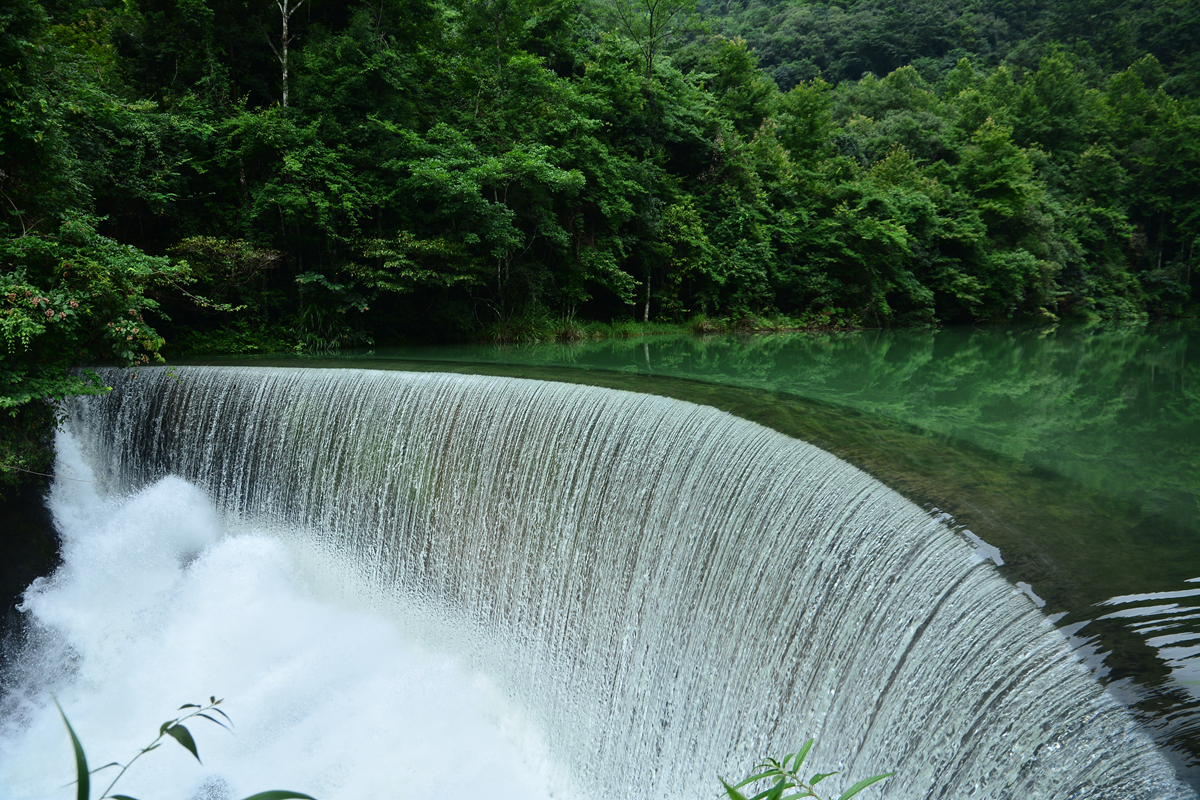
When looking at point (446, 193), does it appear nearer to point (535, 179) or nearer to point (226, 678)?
point (535, 179)

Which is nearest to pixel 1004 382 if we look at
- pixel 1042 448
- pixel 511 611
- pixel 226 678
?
pixel 1042 448

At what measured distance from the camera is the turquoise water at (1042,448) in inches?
99.3

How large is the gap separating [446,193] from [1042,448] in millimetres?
8717

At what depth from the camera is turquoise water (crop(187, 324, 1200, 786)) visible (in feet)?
8.27

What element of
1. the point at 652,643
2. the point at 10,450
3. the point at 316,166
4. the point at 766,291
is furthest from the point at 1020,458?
the point at 766,291

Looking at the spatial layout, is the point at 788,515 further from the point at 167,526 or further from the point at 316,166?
the point at 316,166

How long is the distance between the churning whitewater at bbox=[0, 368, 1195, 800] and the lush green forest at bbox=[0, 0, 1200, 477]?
142cm

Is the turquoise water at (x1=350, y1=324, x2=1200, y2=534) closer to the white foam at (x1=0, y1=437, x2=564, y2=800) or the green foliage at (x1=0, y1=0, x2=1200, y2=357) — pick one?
the green foliage at (x1=0, y1=0, x2=1200, y2=357)

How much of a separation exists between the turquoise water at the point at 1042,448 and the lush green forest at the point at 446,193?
2.06 m

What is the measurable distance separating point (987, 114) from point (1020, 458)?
82.9 ft

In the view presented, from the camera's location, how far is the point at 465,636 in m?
5.61

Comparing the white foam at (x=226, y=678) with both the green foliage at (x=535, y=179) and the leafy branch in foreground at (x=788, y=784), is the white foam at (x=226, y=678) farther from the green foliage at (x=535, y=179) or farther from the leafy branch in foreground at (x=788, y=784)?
the leafy branch in foreground at (x=788, y=784)

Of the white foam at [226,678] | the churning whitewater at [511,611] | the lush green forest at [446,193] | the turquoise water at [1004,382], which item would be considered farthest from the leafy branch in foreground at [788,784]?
the lush green forest at [446,193]

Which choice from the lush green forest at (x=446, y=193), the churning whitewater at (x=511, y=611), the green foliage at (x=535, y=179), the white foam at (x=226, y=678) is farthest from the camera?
the green foliage at (x=535, y=179)
